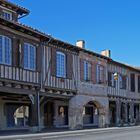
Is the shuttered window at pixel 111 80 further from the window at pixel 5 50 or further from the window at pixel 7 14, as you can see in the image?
the window at pixel 5 50

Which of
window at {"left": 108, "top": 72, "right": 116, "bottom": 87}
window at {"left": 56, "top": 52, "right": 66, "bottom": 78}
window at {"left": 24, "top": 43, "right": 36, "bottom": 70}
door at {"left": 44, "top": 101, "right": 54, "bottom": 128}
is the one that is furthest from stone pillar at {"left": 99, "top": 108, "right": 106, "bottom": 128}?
window at {"left": 24, "top": 43, "right": 36, "bottom": 70}

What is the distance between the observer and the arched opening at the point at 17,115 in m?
29.1

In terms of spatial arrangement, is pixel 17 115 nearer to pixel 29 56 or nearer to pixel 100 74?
pixel 29 56

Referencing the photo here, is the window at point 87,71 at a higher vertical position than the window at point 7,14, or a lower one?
lower

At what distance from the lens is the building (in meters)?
23.7

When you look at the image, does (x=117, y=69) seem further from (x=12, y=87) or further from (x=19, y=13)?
(x=12, y=87)

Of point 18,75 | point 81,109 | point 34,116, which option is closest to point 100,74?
point 81,109

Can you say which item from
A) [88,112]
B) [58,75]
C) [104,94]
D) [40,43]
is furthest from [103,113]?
[40,43]

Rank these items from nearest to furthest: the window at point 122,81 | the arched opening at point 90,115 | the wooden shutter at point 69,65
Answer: the wooden shutter at point 69,65 < the arched opening at point 90,115 < the window at point 122,81

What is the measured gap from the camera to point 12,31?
23656mm

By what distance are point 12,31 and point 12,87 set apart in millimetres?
3460

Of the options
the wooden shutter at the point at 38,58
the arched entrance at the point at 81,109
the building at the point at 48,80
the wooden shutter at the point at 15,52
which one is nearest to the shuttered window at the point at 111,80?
the building at the point at 48,80

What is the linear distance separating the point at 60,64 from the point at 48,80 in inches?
86.1

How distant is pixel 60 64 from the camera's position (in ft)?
94.2
